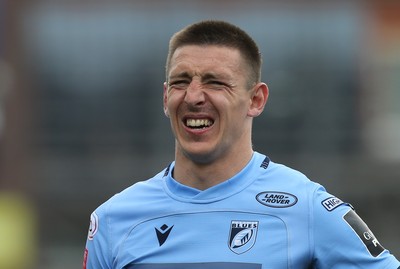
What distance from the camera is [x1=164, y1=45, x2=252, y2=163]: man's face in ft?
15.1

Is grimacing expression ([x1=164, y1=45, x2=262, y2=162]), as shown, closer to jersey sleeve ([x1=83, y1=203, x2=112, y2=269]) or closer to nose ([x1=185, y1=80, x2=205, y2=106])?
nose ([x1=185, y1=80, x2=205, y2=106])

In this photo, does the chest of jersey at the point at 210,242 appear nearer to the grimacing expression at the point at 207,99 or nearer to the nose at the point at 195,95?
the grimacing expression at the point at 207,99

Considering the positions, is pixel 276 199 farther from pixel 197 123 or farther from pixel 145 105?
pixel 145 105

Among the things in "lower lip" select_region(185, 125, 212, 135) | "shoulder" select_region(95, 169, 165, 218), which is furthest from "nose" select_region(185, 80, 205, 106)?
"shoulder" select_region(95, 169, 165, 218)

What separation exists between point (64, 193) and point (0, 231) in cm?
207

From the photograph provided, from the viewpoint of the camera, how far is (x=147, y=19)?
25.8 m

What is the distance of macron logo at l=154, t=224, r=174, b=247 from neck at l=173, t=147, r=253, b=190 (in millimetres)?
219

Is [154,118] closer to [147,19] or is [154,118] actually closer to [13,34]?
[147,19]

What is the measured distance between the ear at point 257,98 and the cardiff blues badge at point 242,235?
49cm

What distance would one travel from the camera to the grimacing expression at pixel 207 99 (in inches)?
181

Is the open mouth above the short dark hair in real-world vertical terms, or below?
below

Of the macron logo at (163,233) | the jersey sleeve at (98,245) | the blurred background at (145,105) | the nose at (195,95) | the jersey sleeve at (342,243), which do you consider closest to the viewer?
the jersey sleeve at (342,243)

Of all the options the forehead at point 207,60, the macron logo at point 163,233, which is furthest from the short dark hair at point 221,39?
the macron logo at point 163,233

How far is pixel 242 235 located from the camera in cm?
457
